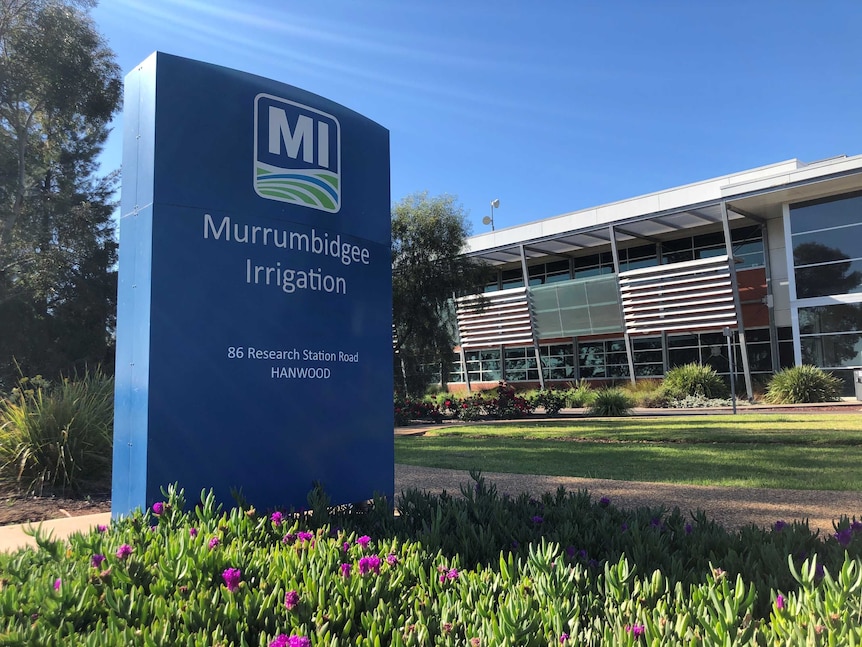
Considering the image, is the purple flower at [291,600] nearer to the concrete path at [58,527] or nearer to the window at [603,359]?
the concrete path at [58,527]

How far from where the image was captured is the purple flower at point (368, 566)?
2.68 meters

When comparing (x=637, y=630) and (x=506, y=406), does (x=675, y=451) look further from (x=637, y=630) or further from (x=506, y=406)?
(x=506, y=406)

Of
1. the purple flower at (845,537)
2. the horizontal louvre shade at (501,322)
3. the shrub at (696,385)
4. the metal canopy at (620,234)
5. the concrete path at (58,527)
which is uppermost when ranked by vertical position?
the metal canopy at (620,234)

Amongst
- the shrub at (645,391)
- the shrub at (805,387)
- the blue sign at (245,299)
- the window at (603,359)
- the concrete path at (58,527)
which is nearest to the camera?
the blue sign at (245,299)

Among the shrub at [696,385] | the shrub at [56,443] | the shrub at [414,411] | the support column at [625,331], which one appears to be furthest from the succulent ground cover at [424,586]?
the support column at [625,331]

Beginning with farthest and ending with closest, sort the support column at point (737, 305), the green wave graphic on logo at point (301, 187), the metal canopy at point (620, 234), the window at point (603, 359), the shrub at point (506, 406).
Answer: the window at point (603, 359) < the metal canopy at point (620, 234) < the support column at point (737, 305) < the shrub at point (506, 406) < the green wave graphic on logo at point (301, 187)

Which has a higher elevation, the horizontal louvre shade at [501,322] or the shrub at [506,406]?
the horizontal louvre shade at [501,322]

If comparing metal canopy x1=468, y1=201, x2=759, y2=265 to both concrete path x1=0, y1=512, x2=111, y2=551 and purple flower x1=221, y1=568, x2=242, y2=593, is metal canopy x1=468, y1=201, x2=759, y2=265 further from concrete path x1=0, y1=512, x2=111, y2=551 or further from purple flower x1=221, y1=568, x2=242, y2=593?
purple flower x1=221, y1=568, x2=242, y2=593

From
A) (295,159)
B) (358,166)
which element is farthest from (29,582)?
(358,166)

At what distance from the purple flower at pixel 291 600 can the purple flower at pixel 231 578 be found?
0.26m

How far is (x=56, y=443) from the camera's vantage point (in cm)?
698

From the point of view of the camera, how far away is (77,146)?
21.4 m

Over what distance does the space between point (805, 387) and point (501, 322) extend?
1649cm

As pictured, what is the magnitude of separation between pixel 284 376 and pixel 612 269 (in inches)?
1306
